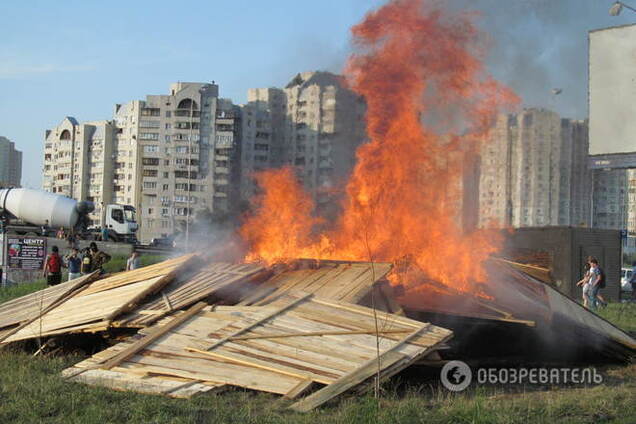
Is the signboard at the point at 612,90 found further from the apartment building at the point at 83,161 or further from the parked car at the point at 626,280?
the apartment building at the point at 83,161

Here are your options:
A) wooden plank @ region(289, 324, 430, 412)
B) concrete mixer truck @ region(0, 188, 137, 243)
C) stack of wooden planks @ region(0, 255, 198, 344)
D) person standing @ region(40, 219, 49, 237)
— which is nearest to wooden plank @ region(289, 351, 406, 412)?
wooden plank @ region(289, 324, 430, 412)

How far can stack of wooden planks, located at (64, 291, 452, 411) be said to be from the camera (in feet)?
27.0

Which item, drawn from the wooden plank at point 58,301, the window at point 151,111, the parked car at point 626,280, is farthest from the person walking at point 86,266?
the window at point 151,111

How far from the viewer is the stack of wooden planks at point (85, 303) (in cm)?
1059

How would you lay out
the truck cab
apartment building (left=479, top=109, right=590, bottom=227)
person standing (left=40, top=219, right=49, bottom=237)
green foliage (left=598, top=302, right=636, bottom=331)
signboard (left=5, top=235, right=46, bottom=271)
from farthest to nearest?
the truck cab, person standing (left=40, top=219, right=49, bottom=237), apartment building (left=479, top=109, right=590, bottom=227), signboard (left=5, top=235, right=46, bottom=271), green foliage (left=598, top=302, right=636, bottom=331)

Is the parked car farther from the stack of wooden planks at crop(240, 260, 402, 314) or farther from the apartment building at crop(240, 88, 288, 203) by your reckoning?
the apartment building at crop(240, 88, 288, 203)

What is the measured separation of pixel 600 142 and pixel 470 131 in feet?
28.4

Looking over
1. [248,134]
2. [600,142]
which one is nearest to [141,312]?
[600,142]

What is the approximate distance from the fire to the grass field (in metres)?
4.21

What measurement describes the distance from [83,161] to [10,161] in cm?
5017

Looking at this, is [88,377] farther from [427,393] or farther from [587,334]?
[587,334]

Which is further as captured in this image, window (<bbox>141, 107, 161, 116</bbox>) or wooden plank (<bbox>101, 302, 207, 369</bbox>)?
window (<bbox>141, 107, 161, 116</bbox>)

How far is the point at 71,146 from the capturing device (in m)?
105

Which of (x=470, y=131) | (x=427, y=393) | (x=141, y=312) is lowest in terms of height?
(x=427, y=393)
